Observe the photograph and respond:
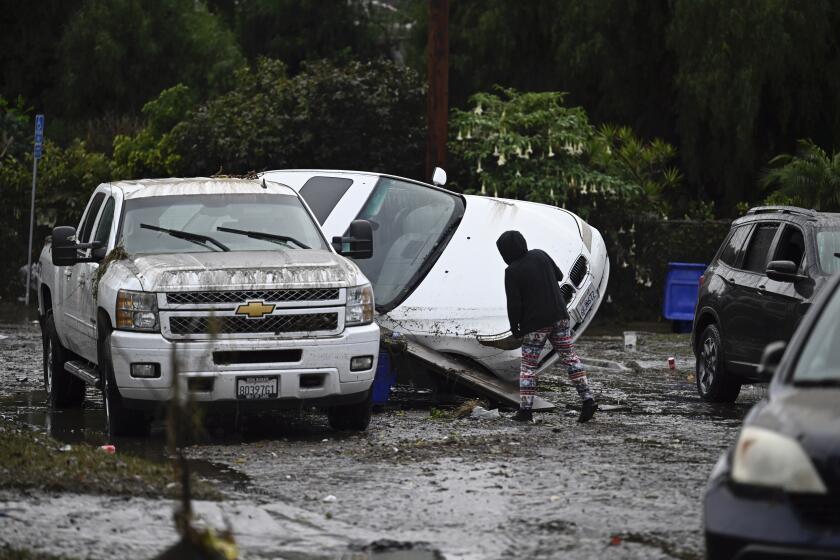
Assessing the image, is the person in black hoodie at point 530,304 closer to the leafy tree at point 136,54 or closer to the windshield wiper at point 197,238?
the windshield wiper at point 197,238

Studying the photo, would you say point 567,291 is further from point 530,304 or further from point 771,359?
point 771,359

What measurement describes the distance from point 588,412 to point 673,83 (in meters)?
19.6

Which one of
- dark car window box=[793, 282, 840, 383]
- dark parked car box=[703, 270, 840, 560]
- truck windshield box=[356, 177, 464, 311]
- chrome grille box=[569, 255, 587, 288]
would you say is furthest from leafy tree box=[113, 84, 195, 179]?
dark parked car box=[703, 270, 840, 560]

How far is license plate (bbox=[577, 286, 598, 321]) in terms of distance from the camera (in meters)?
14.4

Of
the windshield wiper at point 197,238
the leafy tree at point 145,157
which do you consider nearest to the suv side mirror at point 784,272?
the windshield wiper at point 197,238

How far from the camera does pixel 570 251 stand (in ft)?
48.3

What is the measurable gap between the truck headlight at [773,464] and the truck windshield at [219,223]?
22.4ft

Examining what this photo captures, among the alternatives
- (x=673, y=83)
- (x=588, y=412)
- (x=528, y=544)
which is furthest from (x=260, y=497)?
(x=673, y=83)

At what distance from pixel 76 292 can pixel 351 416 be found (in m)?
2.75

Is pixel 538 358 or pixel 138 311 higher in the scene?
pixel 138 311

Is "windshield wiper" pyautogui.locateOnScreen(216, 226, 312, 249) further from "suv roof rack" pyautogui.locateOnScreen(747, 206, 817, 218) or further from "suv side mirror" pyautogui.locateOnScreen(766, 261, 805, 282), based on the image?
"suv roof rack" pyautogui.locateOnScreen(747, 206, 817, 218)

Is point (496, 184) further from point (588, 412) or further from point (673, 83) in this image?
point (588, 412)

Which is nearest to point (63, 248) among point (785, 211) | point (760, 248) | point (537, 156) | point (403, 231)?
point (403, 231)

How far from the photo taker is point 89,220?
46.0 feet
